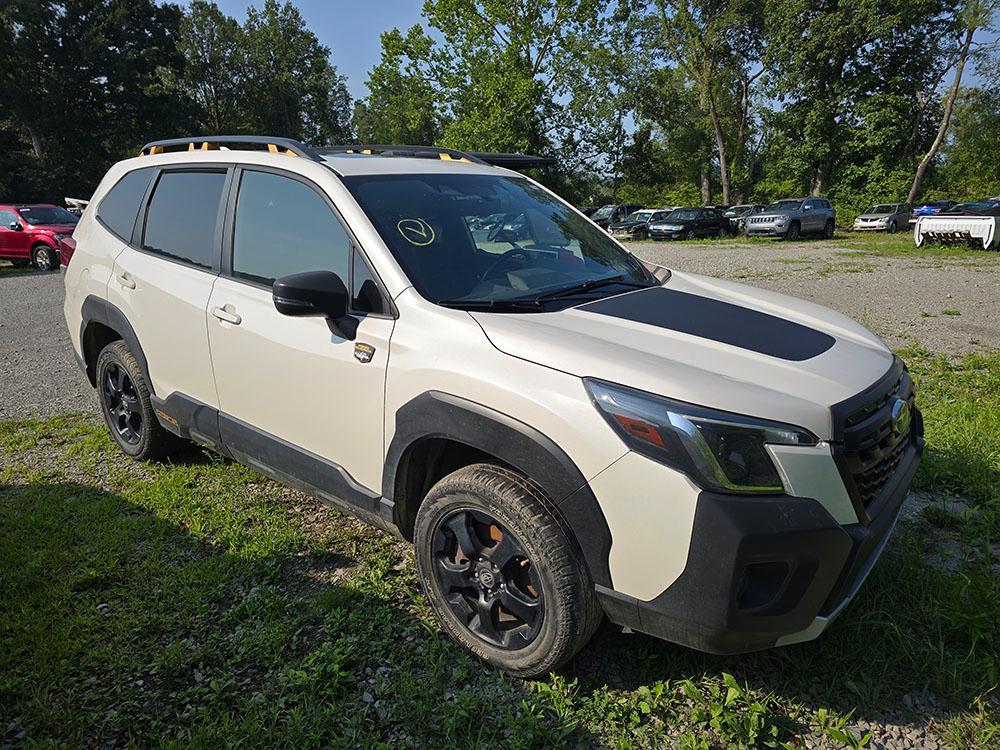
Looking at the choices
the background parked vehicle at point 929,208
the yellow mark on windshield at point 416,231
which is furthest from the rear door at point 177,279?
the background parked vehicle at point 929,208

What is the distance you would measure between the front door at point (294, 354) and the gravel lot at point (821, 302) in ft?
10.3

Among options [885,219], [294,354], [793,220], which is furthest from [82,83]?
[294,354]

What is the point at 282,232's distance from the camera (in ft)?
9.84

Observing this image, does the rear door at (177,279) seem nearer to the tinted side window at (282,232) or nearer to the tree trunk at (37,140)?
the tinted side window at (282,232)

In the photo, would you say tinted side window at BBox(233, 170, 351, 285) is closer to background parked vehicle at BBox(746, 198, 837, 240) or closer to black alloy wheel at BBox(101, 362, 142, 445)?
black alloy wheel at BBox(101, 362, 142, 445)

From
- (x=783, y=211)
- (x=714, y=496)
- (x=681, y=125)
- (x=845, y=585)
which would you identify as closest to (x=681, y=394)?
(x=714, y=496)

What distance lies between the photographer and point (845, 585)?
1.97 m

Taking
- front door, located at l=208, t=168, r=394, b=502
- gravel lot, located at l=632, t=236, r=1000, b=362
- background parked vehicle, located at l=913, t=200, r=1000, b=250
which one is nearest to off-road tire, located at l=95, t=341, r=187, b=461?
front door, located at l=208, t=168, r=394, b=502

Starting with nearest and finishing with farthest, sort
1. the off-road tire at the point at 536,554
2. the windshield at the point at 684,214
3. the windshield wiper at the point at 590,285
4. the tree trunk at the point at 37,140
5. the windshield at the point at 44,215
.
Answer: the off-road tire at the point at 536,554 → the windshield wiper at the point at 590,285 → the windshield at the point at 44,215 → the windshield at the point at 684,214 → the tree trunk at the point at 37,140

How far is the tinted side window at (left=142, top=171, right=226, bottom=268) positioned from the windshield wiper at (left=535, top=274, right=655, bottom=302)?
1.78 meters

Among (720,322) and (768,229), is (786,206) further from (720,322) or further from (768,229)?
(720,322)

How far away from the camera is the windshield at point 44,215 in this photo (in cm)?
1588

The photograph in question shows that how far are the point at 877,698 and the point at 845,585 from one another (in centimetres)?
60

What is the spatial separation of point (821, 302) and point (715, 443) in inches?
346
